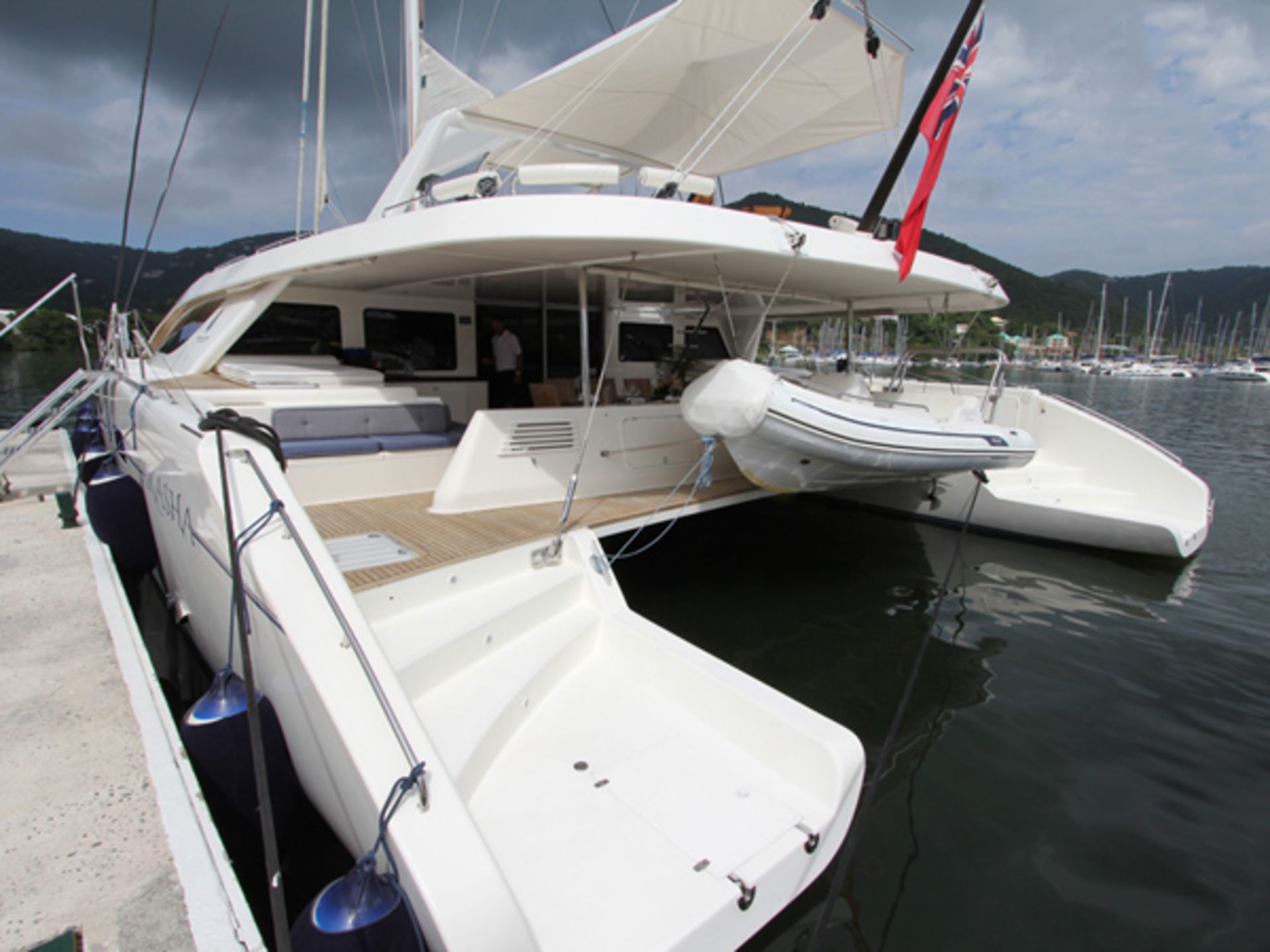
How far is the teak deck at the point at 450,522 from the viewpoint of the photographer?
125 inches

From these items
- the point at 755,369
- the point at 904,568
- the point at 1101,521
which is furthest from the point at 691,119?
the point at 1101,521

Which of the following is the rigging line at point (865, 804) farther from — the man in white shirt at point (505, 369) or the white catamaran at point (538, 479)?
the man in white shirt at point (505, 369)

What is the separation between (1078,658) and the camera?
4570mm

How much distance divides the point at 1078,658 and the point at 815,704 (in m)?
2.20

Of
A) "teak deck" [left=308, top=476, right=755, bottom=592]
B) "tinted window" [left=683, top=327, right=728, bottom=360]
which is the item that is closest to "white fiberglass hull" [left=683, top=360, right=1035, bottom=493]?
"teak deck" [left=308, top=476, right=755, bottom=592]

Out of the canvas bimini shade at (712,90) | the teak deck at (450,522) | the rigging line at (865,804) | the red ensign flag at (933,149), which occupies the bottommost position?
the rigging line at (865,804)

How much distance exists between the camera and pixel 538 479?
15.2ft

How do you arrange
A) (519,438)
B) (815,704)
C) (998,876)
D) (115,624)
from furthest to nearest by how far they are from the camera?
1. (519,438)
2. (815,704)
3. (115,624)
4. (998,876)

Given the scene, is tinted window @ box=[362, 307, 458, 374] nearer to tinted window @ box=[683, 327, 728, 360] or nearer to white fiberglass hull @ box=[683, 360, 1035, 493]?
tinted window @ box=[683, 327, 728, 360]

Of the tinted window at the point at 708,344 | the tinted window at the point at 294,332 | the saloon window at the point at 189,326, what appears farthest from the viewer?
the tinted window at the point at 708,344

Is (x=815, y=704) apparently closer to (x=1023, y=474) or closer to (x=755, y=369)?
(x=755, y=369)

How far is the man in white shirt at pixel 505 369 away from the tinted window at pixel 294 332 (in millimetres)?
1565

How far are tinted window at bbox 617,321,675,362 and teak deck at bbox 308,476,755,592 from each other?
288 cm

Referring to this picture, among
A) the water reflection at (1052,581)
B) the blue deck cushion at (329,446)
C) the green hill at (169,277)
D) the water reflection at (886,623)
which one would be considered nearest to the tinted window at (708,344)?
the water reflection at (886,623)
